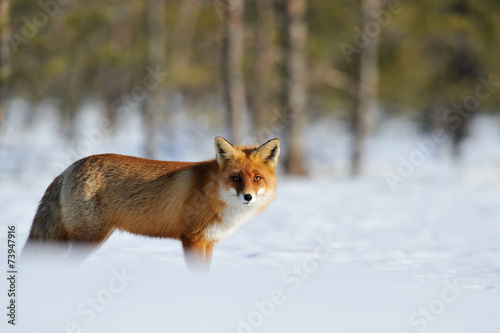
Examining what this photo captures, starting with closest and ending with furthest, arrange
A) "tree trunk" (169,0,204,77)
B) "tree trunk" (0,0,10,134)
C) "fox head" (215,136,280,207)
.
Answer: "fox head" (215,136,280,207) < "tree trunk" (0,0,10,134) < "tree trunk" (169,0,204,77)

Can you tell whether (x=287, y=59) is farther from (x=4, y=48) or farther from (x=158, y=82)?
(x=4, y=48)

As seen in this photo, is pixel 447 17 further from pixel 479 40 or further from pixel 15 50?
pixel 15 50

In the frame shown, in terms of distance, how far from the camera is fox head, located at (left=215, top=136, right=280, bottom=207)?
4551 millimetres

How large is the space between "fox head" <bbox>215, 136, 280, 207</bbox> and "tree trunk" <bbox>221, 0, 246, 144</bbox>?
977cm

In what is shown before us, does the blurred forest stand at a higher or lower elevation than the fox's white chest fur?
higher

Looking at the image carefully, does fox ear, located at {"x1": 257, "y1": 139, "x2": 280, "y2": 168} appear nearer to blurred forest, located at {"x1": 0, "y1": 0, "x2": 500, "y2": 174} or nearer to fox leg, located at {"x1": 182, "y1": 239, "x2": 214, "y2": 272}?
fox leg, located at {"x1": 182, "y1": 239, "x2": 214, "y2": 272}

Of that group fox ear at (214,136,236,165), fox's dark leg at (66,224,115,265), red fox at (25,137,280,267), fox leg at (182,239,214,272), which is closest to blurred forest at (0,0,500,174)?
red fox at (25,137,280,267)

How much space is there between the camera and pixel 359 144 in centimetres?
1697

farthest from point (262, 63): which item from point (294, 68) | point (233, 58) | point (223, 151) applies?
point (223, 151)

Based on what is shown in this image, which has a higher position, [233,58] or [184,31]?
[184,31]

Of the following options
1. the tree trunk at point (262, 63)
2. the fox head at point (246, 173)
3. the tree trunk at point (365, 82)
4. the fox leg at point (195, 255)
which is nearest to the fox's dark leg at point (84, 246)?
the fox leg at point (195, 255)

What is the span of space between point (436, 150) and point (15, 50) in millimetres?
16872

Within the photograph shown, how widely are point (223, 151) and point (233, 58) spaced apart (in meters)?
10.2

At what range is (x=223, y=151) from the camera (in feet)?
15.6
